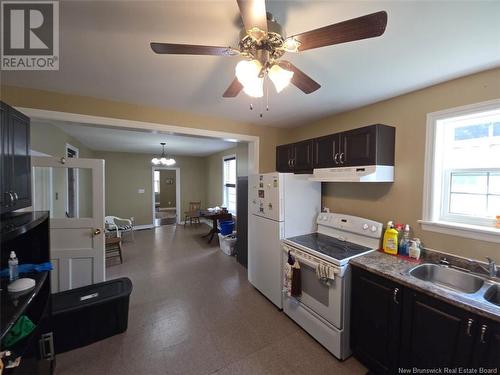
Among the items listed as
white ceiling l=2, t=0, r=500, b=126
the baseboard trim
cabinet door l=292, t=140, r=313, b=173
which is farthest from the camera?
the baseboard trim

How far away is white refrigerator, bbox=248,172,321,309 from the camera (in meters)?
2.50

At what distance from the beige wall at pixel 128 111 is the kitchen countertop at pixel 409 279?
1.93 meters

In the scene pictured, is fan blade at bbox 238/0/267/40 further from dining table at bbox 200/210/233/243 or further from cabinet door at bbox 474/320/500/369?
dining table at bbox 200/210/233/243

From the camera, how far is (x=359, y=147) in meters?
2.06

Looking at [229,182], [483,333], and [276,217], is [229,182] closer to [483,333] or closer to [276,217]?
[276,217]

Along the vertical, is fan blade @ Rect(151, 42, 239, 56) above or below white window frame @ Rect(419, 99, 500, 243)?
above

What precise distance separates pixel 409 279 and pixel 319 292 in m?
0.78

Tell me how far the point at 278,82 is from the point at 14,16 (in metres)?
1.51

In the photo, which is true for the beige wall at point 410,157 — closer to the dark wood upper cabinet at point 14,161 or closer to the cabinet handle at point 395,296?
the cabinet handle at point 395,296

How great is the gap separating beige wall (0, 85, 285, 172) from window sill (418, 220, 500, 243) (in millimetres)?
2101

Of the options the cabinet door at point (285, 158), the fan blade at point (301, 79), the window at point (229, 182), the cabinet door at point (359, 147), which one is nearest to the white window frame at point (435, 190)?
the cabinet door at point (359, 147)

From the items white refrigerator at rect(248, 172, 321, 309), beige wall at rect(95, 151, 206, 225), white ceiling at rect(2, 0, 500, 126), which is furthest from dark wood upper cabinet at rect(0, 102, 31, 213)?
beige wall at rect(95, 151, 206, 225)

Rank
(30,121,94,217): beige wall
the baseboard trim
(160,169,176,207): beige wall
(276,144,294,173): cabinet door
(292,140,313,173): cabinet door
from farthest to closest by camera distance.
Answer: (160,169,176,207): beige wall < the baseboard trim < (276,144,294,173): cabinet door < (30,121,94,217): beige wall < (292,140,313,173): cabinet door

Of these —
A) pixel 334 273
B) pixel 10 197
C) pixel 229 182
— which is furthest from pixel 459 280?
pixel 229 182
